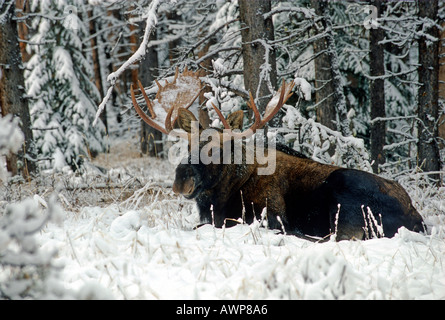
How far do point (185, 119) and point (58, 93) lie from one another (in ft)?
45.2

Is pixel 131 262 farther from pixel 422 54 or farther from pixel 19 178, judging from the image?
pixel 422 54

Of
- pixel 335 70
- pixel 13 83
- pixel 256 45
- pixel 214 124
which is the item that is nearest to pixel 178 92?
pixel 214 124

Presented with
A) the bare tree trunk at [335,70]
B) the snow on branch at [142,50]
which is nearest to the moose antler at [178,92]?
the snow on branch at [142,50]

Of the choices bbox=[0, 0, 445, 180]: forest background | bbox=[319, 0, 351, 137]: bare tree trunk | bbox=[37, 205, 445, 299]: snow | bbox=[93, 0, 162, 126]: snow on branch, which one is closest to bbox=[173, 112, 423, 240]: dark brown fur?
bbox=[37, 205, 445, 299]: snow

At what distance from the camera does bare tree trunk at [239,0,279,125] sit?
682 cm

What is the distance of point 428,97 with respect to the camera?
27.8 ft

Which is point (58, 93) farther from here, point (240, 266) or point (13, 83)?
point (240, 266)

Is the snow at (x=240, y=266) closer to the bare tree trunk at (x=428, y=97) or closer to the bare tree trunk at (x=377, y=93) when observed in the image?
the bare tree trunk at (x=428, y=97)

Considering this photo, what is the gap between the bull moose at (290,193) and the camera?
4531 millimetres

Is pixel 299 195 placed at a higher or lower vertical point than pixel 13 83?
lower
